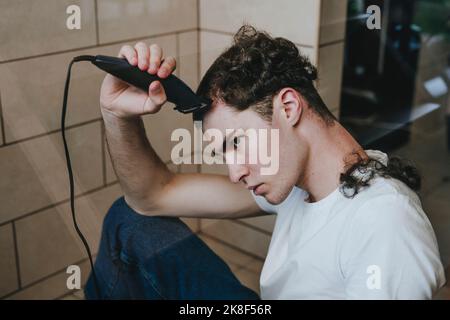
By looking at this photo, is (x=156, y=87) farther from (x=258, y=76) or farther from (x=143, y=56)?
(x=258, y=76)

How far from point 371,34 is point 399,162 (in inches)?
12.3

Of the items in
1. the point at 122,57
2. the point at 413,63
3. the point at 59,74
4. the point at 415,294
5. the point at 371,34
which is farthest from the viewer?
the point at 413,63

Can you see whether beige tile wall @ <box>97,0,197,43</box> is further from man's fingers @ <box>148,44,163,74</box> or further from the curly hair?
the curly hair

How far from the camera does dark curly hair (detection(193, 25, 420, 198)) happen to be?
0.86m

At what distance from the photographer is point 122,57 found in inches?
34.6

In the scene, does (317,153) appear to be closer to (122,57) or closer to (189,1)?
(122,57)

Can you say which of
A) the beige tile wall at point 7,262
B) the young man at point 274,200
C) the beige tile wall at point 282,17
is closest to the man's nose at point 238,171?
the young man at point 274,200

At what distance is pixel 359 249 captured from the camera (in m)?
0.80

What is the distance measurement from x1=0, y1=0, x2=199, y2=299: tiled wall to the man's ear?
17 centimetres

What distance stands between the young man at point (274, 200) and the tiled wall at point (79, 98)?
0.04 metres

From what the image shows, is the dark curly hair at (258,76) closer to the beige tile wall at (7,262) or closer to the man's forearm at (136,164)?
the man's forearm at (136,164)

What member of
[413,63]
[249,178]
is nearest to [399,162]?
[249,178]

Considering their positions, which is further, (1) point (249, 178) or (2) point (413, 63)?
(2) point (413, 63)
